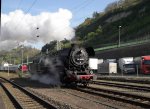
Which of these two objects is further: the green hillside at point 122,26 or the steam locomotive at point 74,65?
the green hillside at point 122,26

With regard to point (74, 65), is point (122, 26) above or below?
above

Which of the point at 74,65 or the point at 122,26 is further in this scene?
the point at 122,26

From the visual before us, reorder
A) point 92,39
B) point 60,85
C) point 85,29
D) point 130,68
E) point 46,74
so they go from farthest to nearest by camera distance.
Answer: point 85,29, point 92,39, point 130,68, point 46,74, point 60,85

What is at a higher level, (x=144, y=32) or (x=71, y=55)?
(x=144, y=32)

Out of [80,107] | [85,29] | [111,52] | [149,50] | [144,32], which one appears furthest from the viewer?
[85,29]

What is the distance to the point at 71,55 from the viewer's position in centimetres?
2900

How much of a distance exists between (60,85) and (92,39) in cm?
11316

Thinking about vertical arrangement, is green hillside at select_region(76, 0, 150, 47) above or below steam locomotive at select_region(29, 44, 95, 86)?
above

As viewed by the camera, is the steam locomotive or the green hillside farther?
the green hillside

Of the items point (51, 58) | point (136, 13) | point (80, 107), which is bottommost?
point (80, 107)

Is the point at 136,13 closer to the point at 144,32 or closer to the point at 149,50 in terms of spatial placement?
the point at 144,32

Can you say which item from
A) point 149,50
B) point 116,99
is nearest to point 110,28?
point 149,50

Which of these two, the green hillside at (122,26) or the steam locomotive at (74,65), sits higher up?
the green hillside at (122,26)

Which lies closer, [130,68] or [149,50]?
[130,68]
